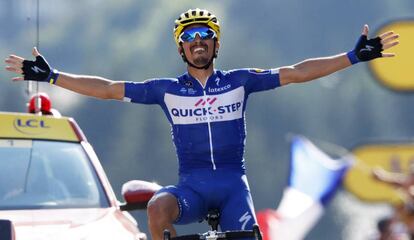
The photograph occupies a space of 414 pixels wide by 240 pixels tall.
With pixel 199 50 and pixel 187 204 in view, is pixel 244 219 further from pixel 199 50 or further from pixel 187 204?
pixel 199 50

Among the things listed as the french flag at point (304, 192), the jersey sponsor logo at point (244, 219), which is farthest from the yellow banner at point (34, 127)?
the french flag at point (304, 192)

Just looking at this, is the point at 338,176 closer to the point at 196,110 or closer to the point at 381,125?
the point at 381,125

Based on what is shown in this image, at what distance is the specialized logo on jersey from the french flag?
433 cm

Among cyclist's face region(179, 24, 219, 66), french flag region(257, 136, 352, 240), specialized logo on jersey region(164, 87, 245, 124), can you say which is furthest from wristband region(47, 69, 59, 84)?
french flag region(257, 136, 352, 240)

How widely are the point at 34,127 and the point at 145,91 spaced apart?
150cm

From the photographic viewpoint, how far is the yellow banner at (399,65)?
428 inches

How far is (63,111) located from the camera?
35.4 ft

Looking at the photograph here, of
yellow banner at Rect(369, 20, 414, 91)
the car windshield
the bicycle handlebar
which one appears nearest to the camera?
the bicycle handlebar

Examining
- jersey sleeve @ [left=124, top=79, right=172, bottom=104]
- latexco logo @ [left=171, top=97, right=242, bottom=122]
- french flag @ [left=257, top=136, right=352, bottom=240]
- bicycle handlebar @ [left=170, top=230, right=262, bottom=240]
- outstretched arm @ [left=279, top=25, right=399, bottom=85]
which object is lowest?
french flag @ [left=257, top=136, right=352, bottom=240]

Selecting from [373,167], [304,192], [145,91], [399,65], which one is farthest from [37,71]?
[399,65]

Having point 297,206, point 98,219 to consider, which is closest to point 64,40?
point 297,206

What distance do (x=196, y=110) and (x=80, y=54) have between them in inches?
201

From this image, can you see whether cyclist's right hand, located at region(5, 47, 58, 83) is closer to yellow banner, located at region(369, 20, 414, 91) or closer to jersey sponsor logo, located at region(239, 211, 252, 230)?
jersey sponsor logo, located at region(239, 211, 252, 230)

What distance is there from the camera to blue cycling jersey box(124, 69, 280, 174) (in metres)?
6.02
